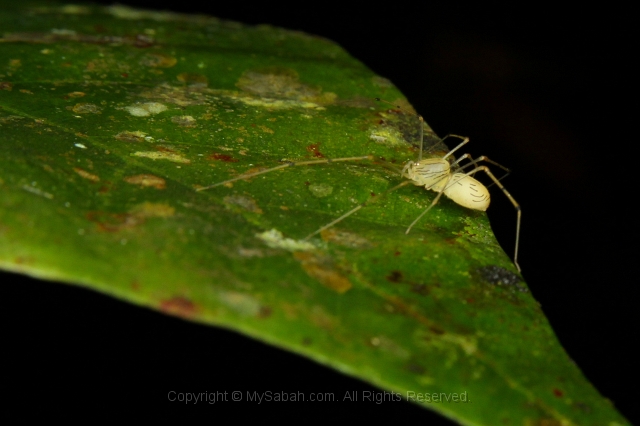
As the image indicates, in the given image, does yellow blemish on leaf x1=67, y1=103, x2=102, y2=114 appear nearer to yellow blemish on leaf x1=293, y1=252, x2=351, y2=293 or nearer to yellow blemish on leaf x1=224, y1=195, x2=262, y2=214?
yellow blemish on leaf x1=224, y1=195, x2=262, y2=214

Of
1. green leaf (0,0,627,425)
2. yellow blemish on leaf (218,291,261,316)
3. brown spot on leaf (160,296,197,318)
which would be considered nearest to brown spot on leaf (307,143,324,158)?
green leaf (0,0,627,425)

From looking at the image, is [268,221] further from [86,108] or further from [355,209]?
[86,108]

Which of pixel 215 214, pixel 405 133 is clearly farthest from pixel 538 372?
pixel 405 133

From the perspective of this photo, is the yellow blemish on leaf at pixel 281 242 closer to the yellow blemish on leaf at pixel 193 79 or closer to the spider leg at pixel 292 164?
the spider leg at pixel 292 164

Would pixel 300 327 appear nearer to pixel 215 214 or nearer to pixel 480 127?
pixel 215 214

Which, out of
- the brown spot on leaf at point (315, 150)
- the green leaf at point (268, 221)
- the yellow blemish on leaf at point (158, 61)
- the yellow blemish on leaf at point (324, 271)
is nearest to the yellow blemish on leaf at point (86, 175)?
the green leaf at point (268, 221)

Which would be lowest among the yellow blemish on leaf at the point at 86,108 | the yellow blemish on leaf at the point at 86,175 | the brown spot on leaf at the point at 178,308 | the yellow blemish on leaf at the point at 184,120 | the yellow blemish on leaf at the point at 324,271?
the yellow blemish on leaf at the point at 184,120

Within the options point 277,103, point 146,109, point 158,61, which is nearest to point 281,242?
point 146,109
